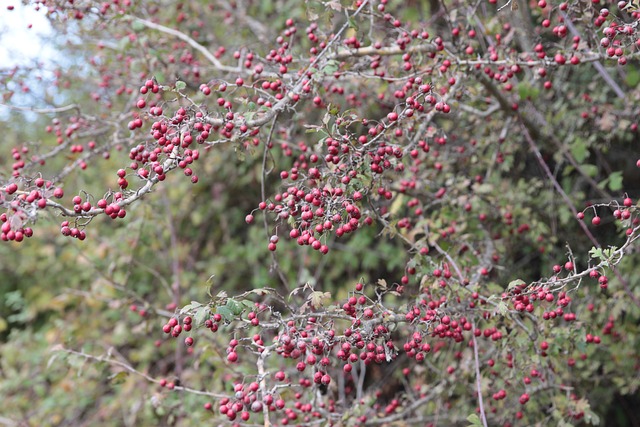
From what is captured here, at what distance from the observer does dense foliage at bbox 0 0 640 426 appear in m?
1.89

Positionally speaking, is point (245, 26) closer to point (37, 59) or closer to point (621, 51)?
point (37, 59)

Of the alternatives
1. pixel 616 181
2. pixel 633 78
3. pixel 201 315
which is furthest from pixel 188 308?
pixel 633 78

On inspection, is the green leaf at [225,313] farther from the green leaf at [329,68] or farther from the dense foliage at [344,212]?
the green leaf at [329,68]

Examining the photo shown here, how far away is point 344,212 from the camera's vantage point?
182 centimetres

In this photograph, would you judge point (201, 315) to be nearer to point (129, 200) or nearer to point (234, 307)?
point (234, 307)

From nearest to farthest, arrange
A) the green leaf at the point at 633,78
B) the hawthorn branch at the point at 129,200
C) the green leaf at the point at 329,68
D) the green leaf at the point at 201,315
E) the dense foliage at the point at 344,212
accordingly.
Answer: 1. the hawthorn branch at the point at 129,200
2. the green leaf at the point at 201,315
3. the dense foliage at the point at 344,212
4. the green leaf at the point at 329,68
5. the green leaf at the point at 633,78

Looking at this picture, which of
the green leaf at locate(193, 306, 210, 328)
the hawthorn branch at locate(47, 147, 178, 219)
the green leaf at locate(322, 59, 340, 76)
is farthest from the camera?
the green leaf at locate(322, 59, 340, 76)

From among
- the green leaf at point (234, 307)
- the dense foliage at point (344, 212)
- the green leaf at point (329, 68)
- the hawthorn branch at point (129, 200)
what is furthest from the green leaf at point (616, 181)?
the hawthorn branch at point (129, 200)

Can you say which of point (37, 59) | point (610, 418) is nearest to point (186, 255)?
point (37, 59)

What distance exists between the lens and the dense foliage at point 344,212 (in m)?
1.89

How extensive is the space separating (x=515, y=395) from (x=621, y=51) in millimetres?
1475

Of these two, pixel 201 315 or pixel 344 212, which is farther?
pixel 344 212

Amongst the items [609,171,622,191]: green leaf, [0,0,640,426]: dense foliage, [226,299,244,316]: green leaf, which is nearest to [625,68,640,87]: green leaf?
[0,0,640,426]: dense foliage

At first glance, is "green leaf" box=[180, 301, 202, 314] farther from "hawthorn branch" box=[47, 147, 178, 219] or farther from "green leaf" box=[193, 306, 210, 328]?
"hawthorn branch" box=[47, 147, 178, 219]
